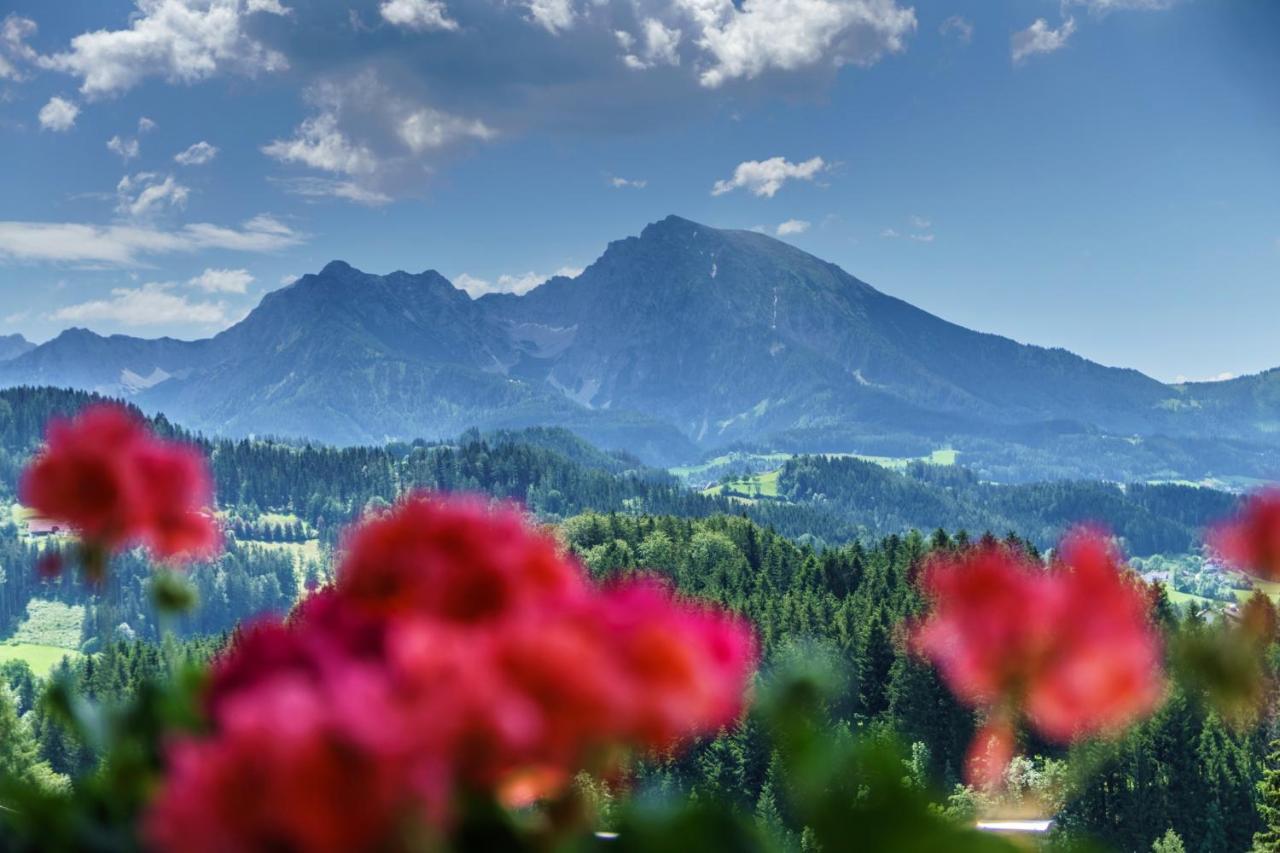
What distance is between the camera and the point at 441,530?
4.86 ft

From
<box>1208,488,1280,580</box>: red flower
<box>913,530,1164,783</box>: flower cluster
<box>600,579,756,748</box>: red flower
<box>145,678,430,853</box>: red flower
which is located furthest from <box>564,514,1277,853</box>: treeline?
<box>145,678,430,853</box>: red flower

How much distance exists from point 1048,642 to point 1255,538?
53cm

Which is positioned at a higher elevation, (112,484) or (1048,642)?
(112,484)

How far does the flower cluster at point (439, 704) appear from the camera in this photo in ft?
3.27

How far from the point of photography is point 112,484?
5.79ft

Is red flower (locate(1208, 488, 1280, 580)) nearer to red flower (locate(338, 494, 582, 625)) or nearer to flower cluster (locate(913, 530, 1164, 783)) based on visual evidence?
flower cluster (locate(913, 530, 1164, 783))

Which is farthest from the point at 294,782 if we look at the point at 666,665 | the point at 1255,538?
the point at 1255,538

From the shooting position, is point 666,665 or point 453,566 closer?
point 666,665

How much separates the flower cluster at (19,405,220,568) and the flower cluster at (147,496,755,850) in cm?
49

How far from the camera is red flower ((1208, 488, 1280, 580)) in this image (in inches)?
68.7

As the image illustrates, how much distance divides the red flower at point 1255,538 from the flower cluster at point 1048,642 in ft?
1.01

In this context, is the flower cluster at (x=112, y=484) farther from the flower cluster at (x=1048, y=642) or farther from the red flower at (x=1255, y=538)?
the red flower at (x=1255, y=538)

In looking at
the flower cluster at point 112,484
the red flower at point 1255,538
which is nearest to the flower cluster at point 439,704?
the flower cluster at point 112,484

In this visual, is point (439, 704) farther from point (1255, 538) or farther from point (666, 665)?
point (1255, 538)
